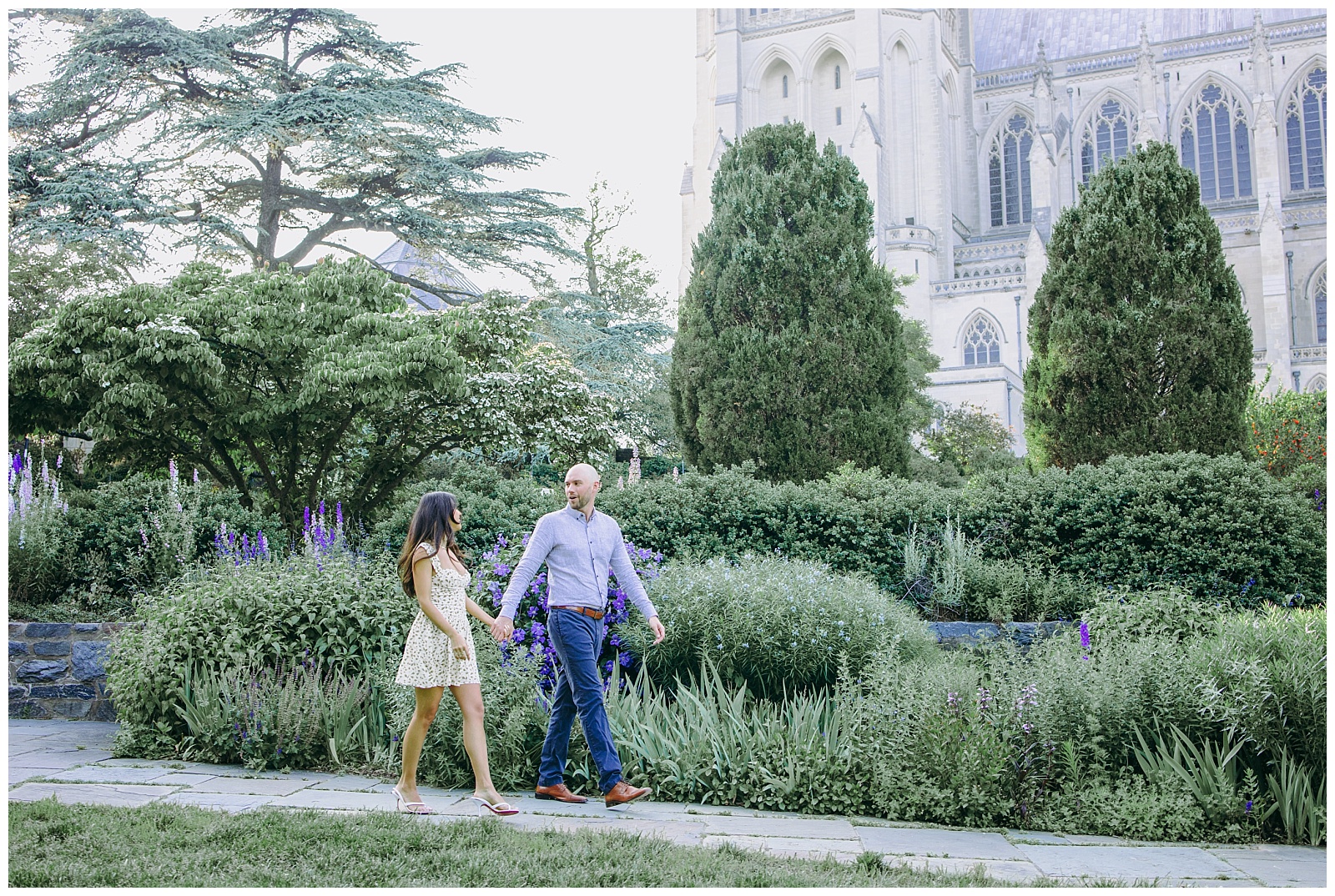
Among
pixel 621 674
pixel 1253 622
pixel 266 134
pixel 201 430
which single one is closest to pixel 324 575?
pixel 621 674

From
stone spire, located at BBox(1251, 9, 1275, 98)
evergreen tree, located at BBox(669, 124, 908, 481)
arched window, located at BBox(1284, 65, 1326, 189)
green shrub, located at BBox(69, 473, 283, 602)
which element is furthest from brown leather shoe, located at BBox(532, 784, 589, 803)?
arched window, located at BBox(1284, 65, 1326, 189)

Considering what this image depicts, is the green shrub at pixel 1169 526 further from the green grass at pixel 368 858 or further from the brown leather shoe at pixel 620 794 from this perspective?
the green grass at pixel 368 858

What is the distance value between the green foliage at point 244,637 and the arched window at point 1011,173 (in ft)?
145

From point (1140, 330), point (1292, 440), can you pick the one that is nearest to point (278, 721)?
point (1140, 330)

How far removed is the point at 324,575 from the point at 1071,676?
4.38 m

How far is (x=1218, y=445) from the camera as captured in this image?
9.89 metres

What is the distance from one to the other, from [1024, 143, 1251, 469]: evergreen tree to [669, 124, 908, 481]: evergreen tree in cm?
174

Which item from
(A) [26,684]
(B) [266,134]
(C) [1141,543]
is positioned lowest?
(A) [26,684]

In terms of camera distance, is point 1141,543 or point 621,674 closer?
point 621,674

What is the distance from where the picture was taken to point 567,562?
4.73 metres

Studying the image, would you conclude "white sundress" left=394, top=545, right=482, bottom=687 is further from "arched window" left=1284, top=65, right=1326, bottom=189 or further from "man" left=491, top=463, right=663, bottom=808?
"arched window" left=1284, top=65, right=1326, bottom=189

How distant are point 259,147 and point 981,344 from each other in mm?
Result: 28703

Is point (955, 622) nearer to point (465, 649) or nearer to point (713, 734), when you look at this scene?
point (713, 734)

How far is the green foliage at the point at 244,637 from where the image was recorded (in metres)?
5.74
